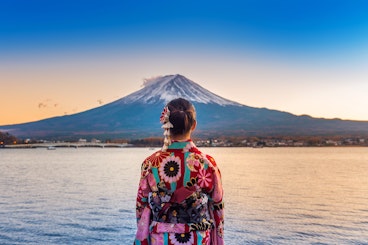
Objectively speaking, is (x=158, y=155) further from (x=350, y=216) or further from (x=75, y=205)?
(x=75, y=205)

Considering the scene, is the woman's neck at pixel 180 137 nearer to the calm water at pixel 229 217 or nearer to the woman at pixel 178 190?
the woman at pixel 178 190

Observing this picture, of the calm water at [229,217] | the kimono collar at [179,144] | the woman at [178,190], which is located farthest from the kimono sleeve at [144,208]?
the calm water at [229,217]

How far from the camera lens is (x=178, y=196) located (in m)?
2.36

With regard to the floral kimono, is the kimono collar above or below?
above

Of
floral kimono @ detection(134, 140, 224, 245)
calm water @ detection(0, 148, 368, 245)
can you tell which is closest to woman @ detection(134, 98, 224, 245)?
floral kimono @ detection(134, 140, 224, 245)

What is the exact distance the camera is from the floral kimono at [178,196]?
7.77 feet

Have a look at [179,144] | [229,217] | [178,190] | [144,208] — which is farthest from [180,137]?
[229,217]

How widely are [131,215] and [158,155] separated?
9319mm

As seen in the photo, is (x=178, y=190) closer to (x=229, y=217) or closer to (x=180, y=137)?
(x=180, y=137)

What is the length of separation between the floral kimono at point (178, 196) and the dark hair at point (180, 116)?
7 cm

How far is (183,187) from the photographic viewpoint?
2363 millimetres

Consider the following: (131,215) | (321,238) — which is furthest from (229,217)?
(321,238)

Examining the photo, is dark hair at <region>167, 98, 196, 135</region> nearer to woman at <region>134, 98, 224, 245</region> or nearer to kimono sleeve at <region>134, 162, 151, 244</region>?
woman at <region>134, 98, 224, 245</region>

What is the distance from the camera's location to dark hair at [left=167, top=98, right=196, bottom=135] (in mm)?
2401
